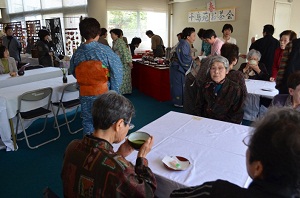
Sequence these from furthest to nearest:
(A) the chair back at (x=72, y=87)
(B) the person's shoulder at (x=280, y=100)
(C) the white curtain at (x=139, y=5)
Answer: (C) the white curtain at (x=139, y=5) < (A) the chair back at (x=72, y=87) < (B) the person's shoulder at (x=280, y=100)

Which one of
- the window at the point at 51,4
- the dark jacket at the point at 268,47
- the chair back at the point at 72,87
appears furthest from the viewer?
the window at the point at 51,4

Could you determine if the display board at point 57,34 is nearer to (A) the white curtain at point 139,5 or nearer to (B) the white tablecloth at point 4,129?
(A) the white curtain at point 139,5

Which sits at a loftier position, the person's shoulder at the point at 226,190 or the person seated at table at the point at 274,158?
the person seated at table at the point at 274,158

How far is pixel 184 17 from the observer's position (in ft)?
25.0

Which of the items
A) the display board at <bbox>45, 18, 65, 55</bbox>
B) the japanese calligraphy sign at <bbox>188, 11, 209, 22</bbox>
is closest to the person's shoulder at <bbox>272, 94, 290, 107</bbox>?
the japanese calligraphy sign at <bbox>188, 11, 209, 22</bbox>

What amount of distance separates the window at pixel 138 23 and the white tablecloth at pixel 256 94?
16.5 feet

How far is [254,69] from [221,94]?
1583mm

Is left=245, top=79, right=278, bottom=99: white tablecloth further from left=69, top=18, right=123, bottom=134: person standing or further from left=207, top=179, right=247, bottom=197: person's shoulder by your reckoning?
left=207, top=179, right=247, bottom=197: person's shoulder

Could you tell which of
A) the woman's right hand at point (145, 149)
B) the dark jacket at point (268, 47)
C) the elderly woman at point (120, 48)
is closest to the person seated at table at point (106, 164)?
the woman's right hand at point (145, 149)

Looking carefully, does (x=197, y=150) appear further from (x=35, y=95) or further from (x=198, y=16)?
(x=198, y=16)

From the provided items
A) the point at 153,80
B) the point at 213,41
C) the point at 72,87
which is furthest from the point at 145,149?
the point at 153,80

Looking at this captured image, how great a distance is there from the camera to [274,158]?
60cm

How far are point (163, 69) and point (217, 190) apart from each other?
13.1 feet

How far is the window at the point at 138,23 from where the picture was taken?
287 inches
